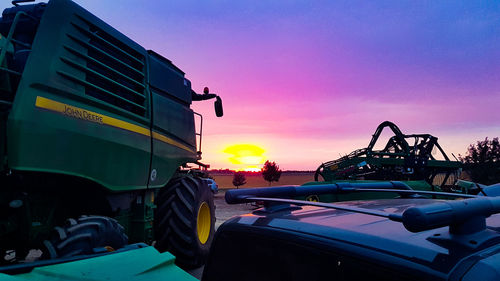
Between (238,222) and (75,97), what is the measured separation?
2.93 meters

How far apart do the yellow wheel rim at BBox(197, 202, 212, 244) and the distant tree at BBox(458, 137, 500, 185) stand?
84.0ft

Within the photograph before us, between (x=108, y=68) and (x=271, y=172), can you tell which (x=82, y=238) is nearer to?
(x=108, y=68)

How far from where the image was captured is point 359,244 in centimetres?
128

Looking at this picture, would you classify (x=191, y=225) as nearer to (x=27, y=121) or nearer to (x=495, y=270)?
(x=27, y=121)

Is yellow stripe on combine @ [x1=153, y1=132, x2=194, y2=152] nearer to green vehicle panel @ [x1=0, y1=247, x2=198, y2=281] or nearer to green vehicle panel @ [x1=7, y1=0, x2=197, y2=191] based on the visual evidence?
green vehicle panel @ [x1=7, y1=0, x2=197, y2=191]

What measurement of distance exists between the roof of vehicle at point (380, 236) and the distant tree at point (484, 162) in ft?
94.7

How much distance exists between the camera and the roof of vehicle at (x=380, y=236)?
1168mm

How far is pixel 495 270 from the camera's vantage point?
3.60 feet

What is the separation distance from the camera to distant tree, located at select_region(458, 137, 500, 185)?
2888 centimetres

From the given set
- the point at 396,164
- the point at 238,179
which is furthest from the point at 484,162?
the point at 238,179

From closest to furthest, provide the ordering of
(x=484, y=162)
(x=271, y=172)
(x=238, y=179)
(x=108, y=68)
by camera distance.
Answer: (x=108, y=68)
(x=484, y=162)
(x=238, y=179)
(x=271, y=172)

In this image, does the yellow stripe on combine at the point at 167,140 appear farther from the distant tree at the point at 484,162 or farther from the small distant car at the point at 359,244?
the distant tree at the point at 484,162

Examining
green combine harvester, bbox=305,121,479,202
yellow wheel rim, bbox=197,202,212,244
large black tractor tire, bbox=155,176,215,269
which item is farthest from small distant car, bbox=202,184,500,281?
green combine harvester, bbox=305,121,479,202

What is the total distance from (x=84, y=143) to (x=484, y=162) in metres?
34.8
